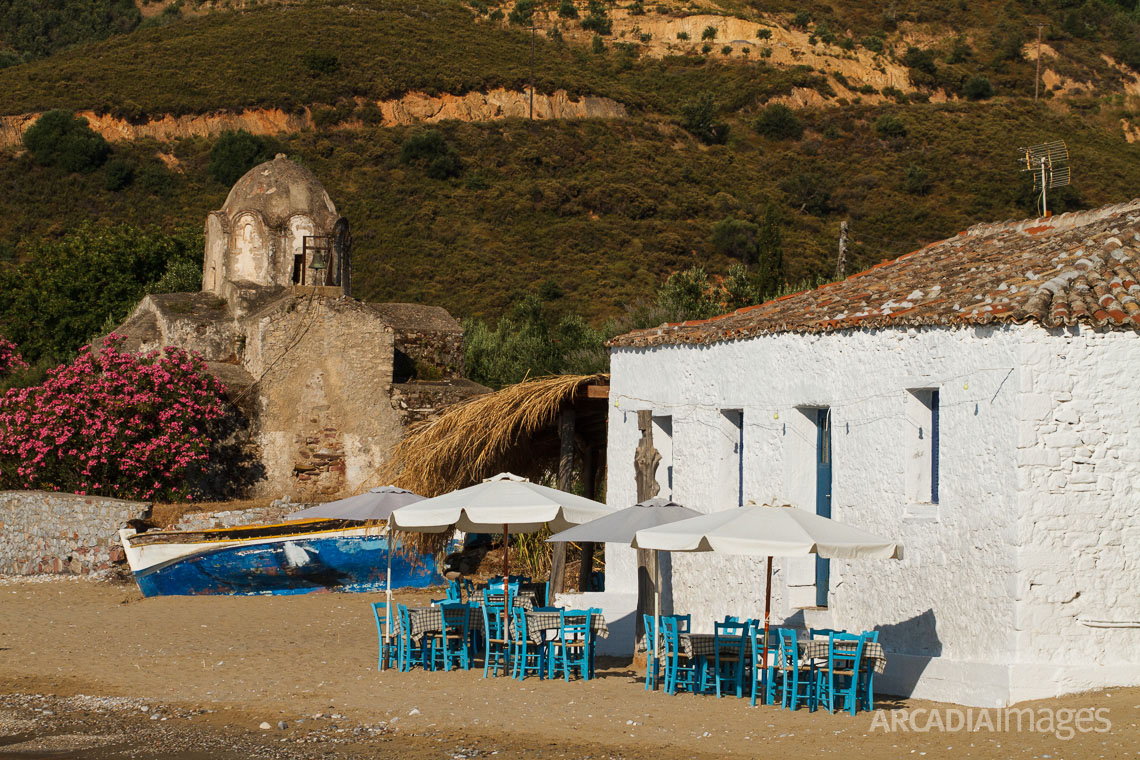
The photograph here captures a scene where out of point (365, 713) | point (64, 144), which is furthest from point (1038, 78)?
point (365, 713)

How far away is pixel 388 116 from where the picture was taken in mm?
→ 68188

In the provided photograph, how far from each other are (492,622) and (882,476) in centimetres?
422

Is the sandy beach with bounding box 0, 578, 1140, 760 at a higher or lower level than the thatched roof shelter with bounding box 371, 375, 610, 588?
lower

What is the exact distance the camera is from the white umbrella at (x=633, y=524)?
12.1m

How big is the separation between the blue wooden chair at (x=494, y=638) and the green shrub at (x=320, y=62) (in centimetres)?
5982

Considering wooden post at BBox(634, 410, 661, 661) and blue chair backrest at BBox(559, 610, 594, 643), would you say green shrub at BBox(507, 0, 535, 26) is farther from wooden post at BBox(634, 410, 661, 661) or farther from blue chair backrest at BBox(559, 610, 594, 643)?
blue chair backrest at BBox(559, 610, 594, 643)

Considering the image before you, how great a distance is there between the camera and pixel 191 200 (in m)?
56.4

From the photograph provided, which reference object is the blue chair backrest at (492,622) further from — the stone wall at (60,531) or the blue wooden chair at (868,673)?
the stone wall at (60,531)

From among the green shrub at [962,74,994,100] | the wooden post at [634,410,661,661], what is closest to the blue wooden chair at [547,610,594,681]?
the wooden post at [634,410,661,661]

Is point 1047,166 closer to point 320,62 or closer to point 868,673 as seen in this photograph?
point 868,673

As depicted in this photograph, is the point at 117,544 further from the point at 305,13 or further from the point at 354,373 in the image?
the point at 305,13

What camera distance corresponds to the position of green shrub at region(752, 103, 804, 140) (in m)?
70.9

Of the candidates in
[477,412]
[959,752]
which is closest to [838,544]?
[959,752]

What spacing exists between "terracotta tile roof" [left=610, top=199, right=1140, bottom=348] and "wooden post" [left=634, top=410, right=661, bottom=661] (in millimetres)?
1387
